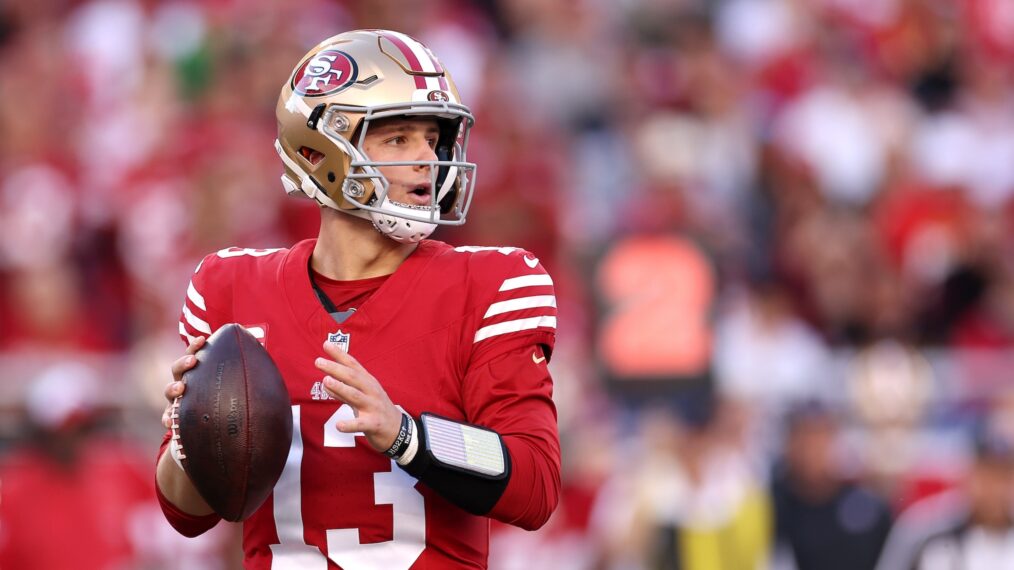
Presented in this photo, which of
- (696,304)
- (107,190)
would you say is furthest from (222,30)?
(696,304)

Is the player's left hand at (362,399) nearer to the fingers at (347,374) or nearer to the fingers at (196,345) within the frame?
the fingers at (347,374)

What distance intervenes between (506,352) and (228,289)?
624 millimetres

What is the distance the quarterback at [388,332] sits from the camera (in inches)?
121

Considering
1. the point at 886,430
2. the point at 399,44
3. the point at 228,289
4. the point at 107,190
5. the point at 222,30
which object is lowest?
the point at 886,430

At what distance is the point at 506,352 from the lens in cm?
314

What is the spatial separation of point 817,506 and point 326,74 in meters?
4.35

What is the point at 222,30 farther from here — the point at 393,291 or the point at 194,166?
the point at 393,291

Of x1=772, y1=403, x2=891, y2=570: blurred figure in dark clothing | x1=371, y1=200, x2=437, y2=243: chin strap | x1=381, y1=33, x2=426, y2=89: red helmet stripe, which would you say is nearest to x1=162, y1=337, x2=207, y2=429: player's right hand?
x1=371, y1=200, x2=437, y2=243: chin strap

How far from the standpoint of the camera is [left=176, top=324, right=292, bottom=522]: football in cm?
295

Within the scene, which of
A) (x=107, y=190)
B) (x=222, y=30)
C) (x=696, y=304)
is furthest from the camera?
(x=222, y=30)

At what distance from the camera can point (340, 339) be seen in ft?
10.4

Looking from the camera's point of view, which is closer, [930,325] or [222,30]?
[930,325]

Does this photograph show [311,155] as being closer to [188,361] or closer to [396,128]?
[396,128]

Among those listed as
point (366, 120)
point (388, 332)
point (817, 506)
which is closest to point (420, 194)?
point (366, 120)
